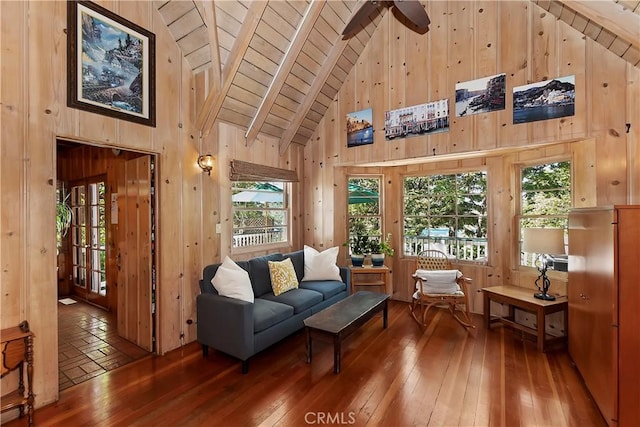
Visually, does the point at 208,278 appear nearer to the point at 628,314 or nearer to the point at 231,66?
the point at 231,66

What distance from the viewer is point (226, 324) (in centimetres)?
273

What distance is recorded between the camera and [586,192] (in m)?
3.04

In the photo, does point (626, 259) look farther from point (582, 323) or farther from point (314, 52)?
point (314, 52)

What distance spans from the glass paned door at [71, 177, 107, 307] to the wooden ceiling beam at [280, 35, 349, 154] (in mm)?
2975

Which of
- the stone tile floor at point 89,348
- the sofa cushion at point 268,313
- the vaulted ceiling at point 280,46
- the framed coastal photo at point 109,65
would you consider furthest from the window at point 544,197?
the stone tile floor at point 89,348

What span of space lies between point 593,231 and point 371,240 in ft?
9.49

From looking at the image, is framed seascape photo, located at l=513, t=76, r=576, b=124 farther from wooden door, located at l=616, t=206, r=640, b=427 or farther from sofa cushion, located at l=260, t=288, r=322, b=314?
sofa cushion, located at l=260, t=288, r=322, b=314

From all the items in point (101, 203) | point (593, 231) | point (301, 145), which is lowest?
point (593, 231)

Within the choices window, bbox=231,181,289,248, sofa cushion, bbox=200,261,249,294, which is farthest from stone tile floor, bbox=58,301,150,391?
window, bbox=231,181,289,248

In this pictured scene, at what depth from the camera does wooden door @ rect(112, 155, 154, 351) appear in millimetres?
3027

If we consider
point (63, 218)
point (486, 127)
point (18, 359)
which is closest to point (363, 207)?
→ point (486, 127)

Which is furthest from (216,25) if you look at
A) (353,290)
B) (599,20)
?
(353,290)

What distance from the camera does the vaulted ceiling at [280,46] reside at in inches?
104

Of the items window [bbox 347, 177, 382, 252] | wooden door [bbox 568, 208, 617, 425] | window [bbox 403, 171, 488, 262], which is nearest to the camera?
wooden door [bbox 568, 208, 617, 425]
